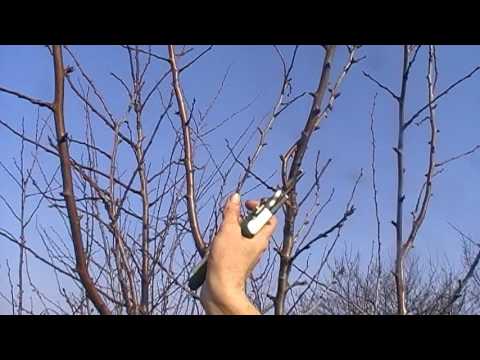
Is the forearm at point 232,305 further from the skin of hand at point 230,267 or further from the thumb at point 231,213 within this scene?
the thumb at point 231,213

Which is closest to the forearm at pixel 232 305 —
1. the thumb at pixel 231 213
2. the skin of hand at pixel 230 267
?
the skin of hand at pixel 230 267

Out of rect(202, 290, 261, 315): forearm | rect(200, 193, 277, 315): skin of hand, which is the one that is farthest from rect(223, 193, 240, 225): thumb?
rect(202, 290, 261, 315): forearm

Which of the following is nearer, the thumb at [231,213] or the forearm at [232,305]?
the forearm at [232,305]

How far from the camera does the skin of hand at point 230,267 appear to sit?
116 centimetres

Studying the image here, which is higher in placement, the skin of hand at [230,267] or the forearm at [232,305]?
the skin of hand at [230,267]

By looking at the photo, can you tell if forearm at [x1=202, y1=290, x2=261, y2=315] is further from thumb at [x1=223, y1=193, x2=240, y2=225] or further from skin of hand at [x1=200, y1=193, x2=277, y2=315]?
thumb at [x1=223, y1=193, x2=240, y2=225]

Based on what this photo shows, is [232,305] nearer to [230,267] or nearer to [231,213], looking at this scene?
[230,267]

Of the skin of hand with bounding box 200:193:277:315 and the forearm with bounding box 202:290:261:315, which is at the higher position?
the skin of hand with bounding box 200:193:277:315

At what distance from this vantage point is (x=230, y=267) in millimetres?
1184

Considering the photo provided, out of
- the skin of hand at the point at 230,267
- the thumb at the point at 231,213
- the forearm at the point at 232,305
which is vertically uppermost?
the thumb at the point at 231,213

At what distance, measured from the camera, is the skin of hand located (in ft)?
3.79
